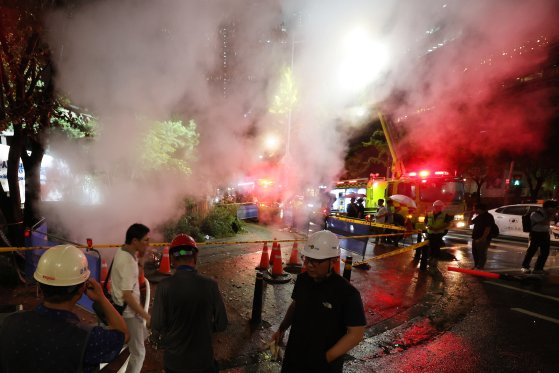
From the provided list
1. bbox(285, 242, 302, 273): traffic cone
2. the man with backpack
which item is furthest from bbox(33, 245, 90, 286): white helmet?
the man with backpack

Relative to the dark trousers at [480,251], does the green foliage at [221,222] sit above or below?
above

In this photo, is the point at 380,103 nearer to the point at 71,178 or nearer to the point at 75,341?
the point at 71,178

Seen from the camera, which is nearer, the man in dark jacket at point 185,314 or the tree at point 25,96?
the man in dark jacket at point 185,314

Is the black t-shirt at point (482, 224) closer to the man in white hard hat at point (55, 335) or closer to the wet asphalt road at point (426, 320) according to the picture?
the wet asphalt road at point (426, 320)

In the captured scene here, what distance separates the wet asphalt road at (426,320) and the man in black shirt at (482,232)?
2.24ft

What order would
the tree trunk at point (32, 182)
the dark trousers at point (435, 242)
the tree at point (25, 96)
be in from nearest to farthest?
the tree at point (25, 96)
the tree trunk at point (32, 182)
the dark trousers at point (435, 242)

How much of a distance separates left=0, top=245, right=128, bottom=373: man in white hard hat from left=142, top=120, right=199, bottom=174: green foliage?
647 centimetres

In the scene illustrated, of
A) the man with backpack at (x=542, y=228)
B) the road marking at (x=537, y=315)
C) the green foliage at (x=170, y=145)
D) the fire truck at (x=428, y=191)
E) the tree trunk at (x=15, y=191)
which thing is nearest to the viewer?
the road marking at (x=537, y=315)

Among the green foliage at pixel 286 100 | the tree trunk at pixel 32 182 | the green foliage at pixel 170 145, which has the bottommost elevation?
the tree trunk at pixel 32 182

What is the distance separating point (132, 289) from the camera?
113 inches

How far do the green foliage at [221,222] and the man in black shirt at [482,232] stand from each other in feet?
23.7

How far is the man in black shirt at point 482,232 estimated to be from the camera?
7.28 m

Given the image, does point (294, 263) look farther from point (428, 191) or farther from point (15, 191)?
point (428, 191)

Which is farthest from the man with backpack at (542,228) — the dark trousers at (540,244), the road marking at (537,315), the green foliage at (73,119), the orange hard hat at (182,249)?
the green foliage at (73,119)
